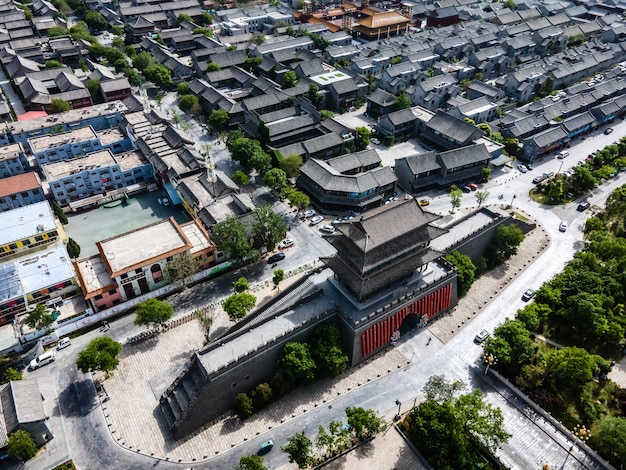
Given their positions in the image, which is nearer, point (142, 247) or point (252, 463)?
point (252, 463)

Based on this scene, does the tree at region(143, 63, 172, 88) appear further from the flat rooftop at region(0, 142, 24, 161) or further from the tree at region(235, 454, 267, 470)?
the tree at region(235, 454, 267, 470)

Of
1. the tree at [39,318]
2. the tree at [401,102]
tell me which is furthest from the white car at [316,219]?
the tree at [401,102]

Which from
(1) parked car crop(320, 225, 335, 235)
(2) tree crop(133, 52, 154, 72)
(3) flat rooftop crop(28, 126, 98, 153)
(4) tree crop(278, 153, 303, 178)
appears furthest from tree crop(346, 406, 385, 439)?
(2) tree crop(133, 52, 154, 72)

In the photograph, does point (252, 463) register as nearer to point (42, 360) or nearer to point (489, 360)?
point (489, 360)

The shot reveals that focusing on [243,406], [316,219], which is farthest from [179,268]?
[316,219]

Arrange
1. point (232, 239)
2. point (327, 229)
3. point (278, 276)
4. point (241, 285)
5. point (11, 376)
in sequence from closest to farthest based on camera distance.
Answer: point (11, 376) < point (241, 285) < point (278, 276) < point (232, 239) < point (327, 229)

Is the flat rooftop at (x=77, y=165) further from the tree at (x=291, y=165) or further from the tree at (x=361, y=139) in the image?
the tree at (x=361, y=139)
